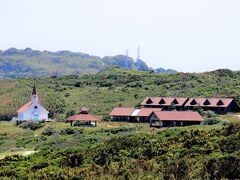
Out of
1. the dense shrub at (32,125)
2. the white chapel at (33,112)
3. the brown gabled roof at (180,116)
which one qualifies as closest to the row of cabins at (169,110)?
the brown gabled roof at (180,116)

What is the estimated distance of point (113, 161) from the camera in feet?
119

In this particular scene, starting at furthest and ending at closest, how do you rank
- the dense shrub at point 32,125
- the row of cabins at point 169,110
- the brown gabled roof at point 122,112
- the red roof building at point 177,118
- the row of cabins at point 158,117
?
the brown gabled roof at point 122,112 < the dense shrub at point 32,125 < the row of cabins at point 169,110 < the row of cabins at point 158,117 < the red roof building at point 177,118

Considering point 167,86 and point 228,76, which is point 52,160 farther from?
point 228,76

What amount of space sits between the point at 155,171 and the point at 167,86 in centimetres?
7774

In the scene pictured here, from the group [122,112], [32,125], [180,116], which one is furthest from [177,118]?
[32,125]

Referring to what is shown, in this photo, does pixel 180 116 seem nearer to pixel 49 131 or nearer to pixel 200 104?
pixel 200 104

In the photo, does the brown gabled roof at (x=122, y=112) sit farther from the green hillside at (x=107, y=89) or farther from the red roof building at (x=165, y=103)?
the green hillside at (x=107, y=89)

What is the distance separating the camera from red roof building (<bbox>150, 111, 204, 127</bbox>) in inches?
2635

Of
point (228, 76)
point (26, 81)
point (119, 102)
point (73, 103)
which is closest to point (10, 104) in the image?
point (73, 103)

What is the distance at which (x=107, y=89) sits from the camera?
112 m

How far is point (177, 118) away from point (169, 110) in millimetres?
9832

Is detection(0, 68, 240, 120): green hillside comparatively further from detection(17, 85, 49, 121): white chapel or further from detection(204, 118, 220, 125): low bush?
detection(204, 118, 220, 125): low bush

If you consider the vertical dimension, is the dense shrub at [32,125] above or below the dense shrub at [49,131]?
above

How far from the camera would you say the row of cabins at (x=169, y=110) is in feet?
225
